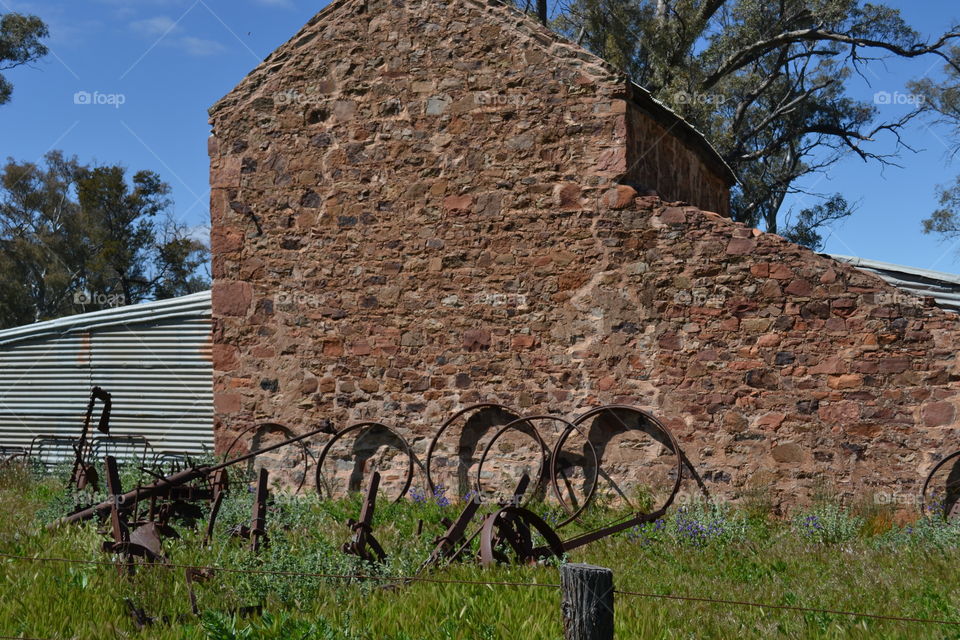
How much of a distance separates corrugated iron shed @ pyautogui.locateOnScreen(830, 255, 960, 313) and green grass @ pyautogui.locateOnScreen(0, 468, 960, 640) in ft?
7.29

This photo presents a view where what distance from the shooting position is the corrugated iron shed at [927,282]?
838cm

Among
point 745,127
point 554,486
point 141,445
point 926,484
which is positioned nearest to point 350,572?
point 554,486

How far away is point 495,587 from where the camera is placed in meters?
5.25

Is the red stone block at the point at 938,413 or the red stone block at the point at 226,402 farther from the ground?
the red stone block at the point at 226,402

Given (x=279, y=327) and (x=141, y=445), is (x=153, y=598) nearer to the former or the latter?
(x=279, y=327)

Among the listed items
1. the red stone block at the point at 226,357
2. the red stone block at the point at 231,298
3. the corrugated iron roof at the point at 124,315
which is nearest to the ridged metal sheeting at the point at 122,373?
the corrugated iron roof at the point at 124,315

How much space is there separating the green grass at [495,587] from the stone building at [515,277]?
41.6 inches

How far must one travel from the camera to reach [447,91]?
31.0 ft

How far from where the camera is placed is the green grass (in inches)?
185

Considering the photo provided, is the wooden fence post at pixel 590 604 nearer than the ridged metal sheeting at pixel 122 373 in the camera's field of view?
Yes
